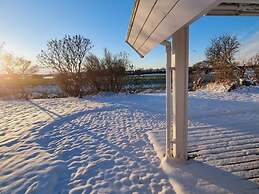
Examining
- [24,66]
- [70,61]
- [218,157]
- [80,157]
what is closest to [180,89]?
[218,157]

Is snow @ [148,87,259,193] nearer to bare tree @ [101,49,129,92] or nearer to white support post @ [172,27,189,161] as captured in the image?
white support post @ [172,27,189,161]

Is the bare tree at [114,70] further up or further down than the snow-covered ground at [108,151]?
further up

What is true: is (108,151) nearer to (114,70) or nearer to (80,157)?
(80,157)

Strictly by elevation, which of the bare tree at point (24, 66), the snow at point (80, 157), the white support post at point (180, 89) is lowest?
the snow at point (80, 157)

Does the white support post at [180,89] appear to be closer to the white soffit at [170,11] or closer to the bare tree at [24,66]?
the white soffit at [170,11]

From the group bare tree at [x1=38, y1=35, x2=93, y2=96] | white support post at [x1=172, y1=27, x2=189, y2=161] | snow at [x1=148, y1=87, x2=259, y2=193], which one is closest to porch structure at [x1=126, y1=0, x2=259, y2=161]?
white support post at [x1=172, y1=27, x2=189, y2=161]

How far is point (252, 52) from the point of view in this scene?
16188 mm

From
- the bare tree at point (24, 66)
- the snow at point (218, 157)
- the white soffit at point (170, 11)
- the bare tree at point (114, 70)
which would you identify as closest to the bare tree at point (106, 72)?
the bare tree at point (114, 70)

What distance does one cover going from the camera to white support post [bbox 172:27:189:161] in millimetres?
3186

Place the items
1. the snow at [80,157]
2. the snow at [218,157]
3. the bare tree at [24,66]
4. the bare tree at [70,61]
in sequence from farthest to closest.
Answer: the bare tree at [24,66], the bare tree at [70,61], the snow at [80,157], the snow at [218,157]

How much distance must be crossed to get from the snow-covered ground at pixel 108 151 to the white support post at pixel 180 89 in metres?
0.41

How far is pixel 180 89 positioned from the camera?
10.9 ft

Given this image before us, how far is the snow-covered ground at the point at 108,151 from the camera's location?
122 inches

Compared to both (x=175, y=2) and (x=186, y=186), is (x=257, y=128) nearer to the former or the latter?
(x=186, y=186)
